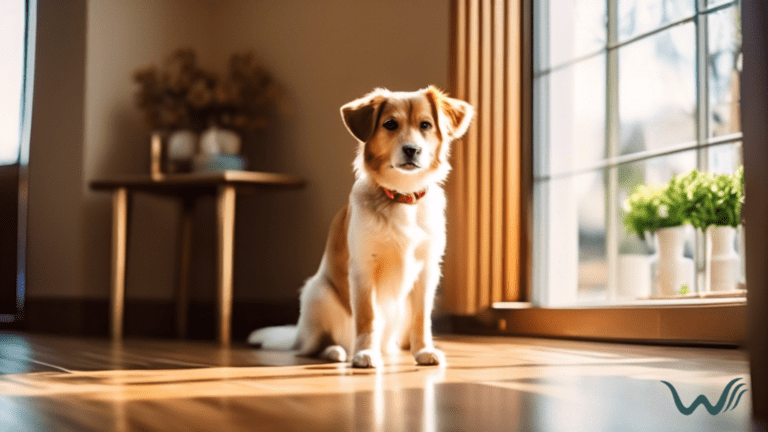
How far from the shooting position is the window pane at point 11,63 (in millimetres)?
4043

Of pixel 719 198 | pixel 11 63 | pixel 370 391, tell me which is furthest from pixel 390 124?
pixel 11 63

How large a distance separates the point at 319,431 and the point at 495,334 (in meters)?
2.19

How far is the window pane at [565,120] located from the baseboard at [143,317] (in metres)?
1.40

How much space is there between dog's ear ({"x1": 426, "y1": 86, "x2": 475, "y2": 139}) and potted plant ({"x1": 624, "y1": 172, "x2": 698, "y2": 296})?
1046 millimetres

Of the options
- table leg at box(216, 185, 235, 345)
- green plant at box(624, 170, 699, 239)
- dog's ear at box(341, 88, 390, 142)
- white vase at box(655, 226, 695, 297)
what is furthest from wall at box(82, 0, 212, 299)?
white vase at box(655, 226, 695, 297)

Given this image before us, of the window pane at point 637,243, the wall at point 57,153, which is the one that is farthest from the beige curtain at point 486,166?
the wall at point 57,153

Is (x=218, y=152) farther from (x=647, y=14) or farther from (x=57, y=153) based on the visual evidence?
(x=647, y=14)

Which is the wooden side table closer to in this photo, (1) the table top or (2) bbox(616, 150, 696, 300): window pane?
(1) the table top

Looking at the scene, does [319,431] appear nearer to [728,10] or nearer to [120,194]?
[728,10]

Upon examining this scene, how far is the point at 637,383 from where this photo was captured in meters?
1.52

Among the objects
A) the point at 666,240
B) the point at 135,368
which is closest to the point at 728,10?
the point at 666,240

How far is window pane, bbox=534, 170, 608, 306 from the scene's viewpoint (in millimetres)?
3170

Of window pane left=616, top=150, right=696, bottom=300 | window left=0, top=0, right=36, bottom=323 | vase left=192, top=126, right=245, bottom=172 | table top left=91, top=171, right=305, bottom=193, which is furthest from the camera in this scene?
window left=0, top=0, right=36, bottom=323

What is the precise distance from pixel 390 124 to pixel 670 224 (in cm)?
139
